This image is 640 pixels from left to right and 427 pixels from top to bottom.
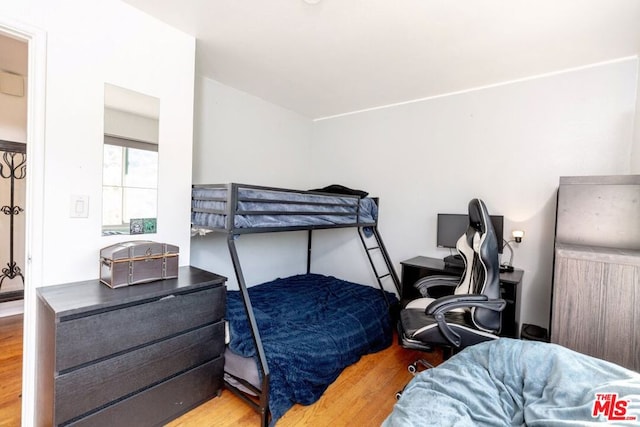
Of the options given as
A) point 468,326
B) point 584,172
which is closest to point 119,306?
point 468,326

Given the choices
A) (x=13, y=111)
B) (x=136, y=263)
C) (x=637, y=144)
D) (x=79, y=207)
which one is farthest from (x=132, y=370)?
(x=637, y=144)

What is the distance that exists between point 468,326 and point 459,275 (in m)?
0.76

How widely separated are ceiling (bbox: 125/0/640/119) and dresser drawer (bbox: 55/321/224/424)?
1.98m

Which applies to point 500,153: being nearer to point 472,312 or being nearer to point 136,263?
point 472,312

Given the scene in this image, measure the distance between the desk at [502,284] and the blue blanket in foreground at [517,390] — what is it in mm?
1093

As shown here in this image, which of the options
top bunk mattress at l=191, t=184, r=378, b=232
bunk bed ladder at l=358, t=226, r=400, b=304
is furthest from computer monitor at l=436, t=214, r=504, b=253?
top bunk mattress at l=191, t=184, r=378, b=232

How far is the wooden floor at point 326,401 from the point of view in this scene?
1785 millimetres

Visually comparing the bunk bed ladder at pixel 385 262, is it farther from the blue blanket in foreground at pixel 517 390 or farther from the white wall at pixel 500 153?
the blue blanket in foreground at pixel 517 390

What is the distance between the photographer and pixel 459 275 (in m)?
2.59

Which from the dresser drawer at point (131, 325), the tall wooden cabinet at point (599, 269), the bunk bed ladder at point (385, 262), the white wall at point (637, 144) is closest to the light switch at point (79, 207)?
the dresser drawer at point (131, 325)

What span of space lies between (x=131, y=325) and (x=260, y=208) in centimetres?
96

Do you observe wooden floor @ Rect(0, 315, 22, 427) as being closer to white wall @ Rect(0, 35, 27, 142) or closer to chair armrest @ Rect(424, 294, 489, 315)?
Answer: white wall @ Rect(0, 35, 27, 142)

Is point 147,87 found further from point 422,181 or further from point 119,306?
point 422,181

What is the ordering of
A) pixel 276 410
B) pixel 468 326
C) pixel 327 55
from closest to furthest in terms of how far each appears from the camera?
pixel 276 410 < pixel 468 326 < pixel 327 55
